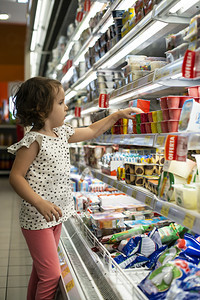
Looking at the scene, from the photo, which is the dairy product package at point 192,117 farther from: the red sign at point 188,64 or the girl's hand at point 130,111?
the girl's hand at point 130,111

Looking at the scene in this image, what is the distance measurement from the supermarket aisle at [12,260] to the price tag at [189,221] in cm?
185

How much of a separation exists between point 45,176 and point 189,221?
86 centimetres

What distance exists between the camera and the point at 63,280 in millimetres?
1904

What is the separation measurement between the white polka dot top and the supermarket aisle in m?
1.13

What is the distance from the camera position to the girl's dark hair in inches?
→ 77.3

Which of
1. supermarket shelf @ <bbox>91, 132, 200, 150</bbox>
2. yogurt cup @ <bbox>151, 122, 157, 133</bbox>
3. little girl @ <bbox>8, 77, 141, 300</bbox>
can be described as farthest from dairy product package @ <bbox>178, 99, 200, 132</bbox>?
little girl @ <bbox>8, 77, 141, 300</bbox>

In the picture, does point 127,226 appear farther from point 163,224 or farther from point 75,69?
point 75,69

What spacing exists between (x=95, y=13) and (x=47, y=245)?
231cm

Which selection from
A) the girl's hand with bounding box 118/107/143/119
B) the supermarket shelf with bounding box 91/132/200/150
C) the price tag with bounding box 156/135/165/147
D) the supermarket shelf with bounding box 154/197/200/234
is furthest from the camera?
the girl's hand with bounding box 118/107/143/119

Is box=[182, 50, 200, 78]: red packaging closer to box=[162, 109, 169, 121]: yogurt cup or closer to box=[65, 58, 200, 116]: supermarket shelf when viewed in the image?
box=[65, 58, 200, 116]: supermarket shelf

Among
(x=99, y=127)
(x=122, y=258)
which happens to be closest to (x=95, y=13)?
(x=99, y=127)

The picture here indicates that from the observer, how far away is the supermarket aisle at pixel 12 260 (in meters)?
2.93

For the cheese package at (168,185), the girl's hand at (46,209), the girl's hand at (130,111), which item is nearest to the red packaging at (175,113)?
the cheese package at (168,185)

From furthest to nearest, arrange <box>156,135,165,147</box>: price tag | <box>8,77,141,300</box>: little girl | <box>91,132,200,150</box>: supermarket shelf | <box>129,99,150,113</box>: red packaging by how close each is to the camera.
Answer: <box>129,99,150,113</box>: red packaging < <box>8,77,141,300</box>: little girl < <box>156,135,165,147</box>: price tag < <box>91,132,200,150</box>: supermarket shelf
